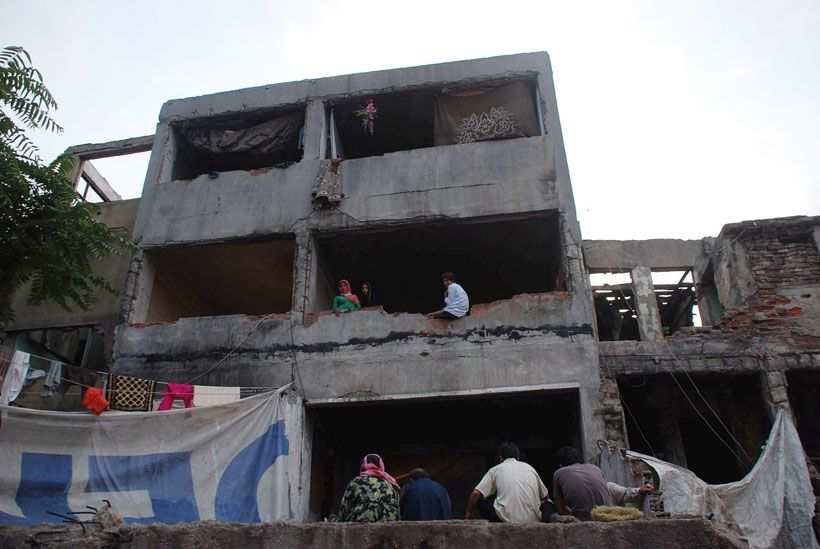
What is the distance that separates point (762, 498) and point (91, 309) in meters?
12.2

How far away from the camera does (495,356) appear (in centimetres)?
1022

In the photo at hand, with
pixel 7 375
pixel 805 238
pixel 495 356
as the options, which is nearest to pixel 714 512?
pixel 495 356

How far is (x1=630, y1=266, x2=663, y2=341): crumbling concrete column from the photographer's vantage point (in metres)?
13.2

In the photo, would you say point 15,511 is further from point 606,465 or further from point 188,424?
point 606,465

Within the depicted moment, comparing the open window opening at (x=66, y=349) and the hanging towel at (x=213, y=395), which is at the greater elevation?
the open window opening at (x=66, y=349)

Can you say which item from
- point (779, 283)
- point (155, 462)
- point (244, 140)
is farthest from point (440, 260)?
point (155, 462)

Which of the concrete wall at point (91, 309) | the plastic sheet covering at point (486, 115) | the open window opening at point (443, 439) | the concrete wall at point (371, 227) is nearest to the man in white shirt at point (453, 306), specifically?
the concrete wall at point (371, 227)

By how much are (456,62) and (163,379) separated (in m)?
7.72

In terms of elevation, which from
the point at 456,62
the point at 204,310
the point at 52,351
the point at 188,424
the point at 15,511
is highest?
the point at 456,62

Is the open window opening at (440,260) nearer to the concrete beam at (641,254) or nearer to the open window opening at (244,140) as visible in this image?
the concrete beam at (641,254)

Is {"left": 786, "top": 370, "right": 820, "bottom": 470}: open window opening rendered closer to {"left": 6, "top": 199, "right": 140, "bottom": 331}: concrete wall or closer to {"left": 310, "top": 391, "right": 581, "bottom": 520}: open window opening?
{"left": 310, "top": 391, "right": 581, "bottom": 520}: open window opening

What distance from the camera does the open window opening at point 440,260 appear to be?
40.6 ft

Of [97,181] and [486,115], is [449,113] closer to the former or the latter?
[486,115]

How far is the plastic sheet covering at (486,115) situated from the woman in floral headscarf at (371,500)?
7251mm
